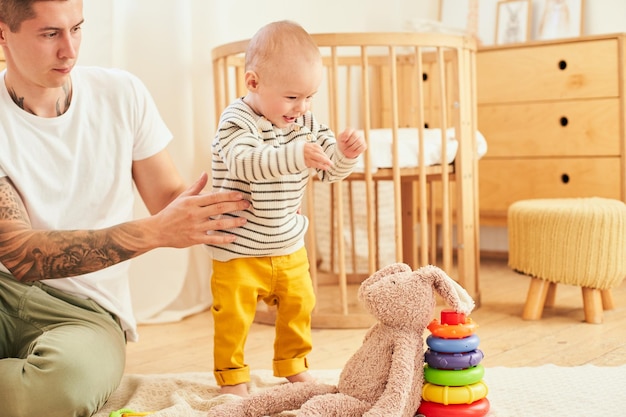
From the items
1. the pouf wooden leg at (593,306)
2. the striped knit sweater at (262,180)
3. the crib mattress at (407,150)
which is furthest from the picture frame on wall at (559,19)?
the striped knit sweater at (262,180)

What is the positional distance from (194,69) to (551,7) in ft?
5.06

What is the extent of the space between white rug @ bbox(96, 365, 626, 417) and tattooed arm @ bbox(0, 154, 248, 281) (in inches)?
11.4

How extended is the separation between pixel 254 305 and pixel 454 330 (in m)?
0.40

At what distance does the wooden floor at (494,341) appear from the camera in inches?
72.9

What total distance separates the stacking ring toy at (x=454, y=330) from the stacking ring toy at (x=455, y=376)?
56 mm

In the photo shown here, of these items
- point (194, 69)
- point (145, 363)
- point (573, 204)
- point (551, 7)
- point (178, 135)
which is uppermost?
point (551, 7)

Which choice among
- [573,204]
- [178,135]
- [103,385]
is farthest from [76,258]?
[573,204]

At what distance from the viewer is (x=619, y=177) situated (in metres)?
2.83

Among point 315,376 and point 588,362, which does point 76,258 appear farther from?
point 588,362

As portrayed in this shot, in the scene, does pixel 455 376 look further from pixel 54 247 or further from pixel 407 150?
pixel 407 150

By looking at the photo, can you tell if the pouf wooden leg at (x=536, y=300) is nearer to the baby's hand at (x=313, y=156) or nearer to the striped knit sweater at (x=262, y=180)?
the striped knit sweater at (x=262, y=180)

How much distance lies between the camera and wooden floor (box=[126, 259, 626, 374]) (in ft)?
6.07

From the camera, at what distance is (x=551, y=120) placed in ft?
9.70

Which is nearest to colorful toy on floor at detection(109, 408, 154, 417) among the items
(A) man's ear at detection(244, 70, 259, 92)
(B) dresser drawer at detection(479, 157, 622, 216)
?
(A) man's ear at detection(244, 70, 259, 92)
